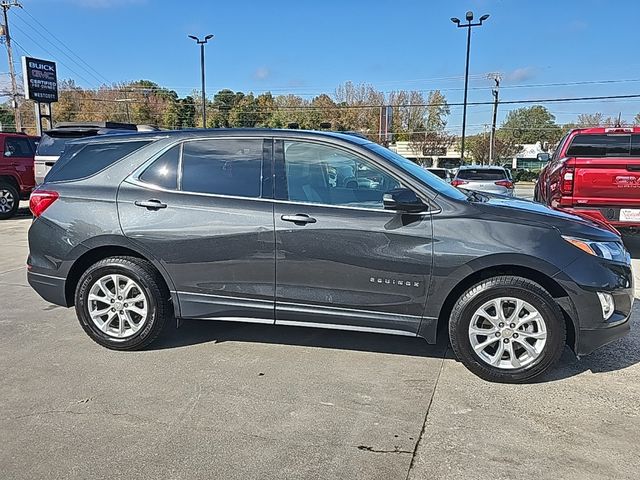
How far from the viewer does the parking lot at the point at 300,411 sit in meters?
2.71

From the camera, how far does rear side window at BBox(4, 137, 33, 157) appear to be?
13.1m

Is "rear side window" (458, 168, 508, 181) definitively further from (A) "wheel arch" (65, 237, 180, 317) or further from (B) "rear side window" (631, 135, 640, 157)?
(A) "wheel arch" (65, 237, 180, 317)

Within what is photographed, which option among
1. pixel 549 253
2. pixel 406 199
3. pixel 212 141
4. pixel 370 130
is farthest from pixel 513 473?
pixel 370 130

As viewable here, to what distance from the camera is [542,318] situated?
357cm

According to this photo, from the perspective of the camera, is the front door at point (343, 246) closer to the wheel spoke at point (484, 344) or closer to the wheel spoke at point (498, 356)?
the wheel spoke at point (484, 344)

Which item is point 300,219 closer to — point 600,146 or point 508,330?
point 508,330

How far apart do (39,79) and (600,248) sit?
23090 millimetres

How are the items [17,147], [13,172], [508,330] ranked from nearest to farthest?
1. [508,330]
2. [13,172]
3. [17,147]

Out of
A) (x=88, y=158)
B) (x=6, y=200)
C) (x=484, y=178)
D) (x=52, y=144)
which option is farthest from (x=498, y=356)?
(x=6, y=200)

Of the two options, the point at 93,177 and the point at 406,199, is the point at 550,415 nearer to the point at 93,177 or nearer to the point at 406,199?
the point at 406,199

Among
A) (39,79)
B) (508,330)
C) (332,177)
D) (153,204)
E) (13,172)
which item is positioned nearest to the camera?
(508,330)

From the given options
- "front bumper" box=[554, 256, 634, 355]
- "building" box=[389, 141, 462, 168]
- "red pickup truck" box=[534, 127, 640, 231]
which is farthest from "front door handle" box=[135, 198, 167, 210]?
"building" box=[389, 141, 462, 168]

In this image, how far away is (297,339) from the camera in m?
4.50

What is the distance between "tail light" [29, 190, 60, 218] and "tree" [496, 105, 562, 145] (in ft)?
239
